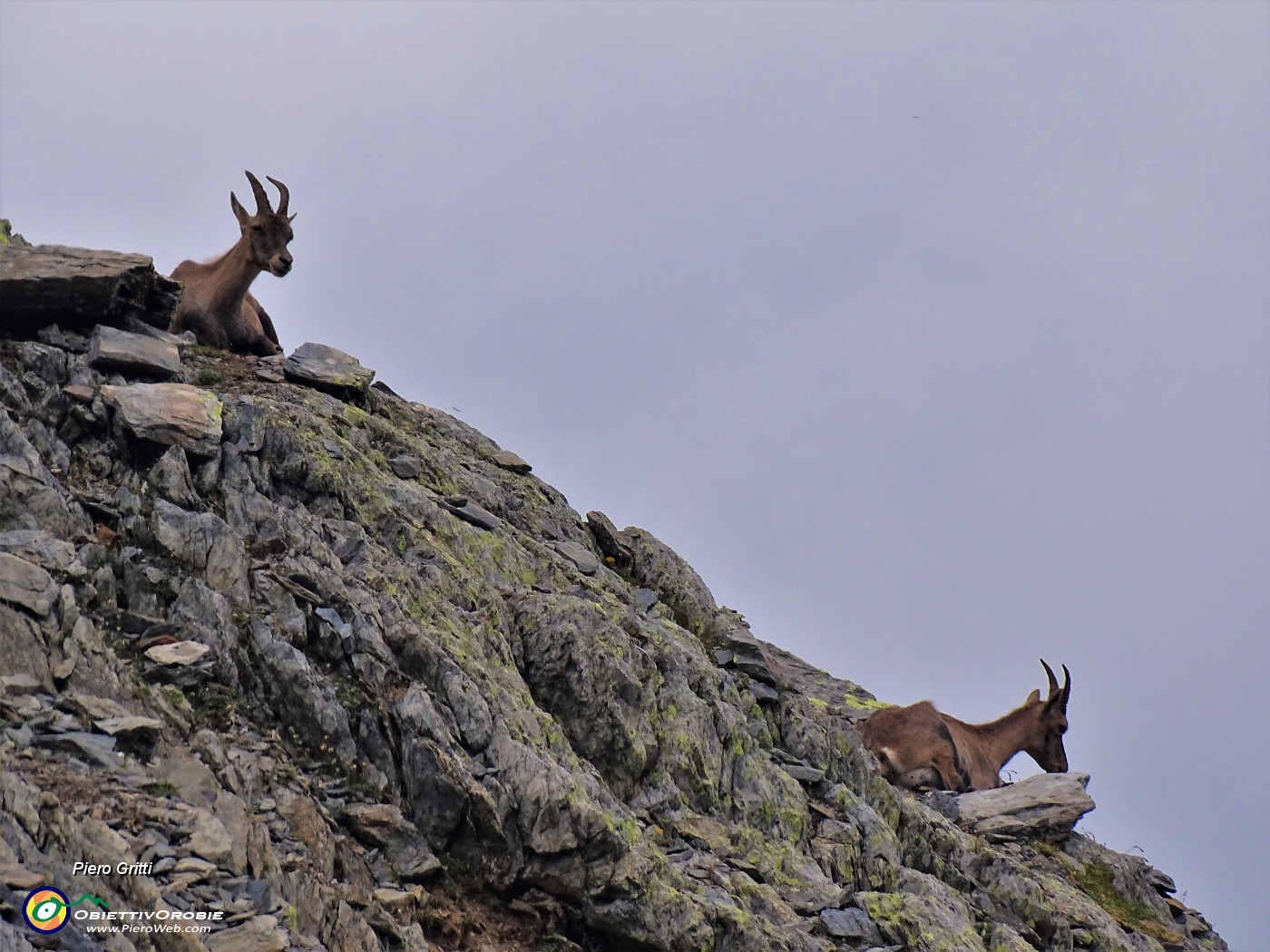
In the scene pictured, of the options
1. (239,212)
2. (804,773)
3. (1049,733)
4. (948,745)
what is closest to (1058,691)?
(1049,733)

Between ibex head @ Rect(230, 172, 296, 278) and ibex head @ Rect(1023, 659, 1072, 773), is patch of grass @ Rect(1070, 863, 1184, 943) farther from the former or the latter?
ibex head @ Rect(230, 172, 296, 278)

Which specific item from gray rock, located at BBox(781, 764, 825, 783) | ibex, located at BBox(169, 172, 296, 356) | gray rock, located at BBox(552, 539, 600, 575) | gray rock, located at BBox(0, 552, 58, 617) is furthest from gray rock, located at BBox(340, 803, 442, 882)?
ibex, located at BBox(169, 172, 296, 356)

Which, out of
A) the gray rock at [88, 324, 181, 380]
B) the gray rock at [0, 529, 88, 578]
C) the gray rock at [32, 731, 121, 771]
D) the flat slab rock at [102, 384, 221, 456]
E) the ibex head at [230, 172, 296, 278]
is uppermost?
the ibex head at [230, 172, 296, 278]

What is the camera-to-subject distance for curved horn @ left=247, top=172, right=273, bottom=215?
1808 centimetres

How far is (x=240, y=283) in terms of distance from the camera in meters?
17.6

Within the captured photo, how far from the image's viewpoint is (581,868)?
10.2m

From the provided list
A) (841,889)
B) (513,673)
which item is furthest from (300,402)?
(841,889)

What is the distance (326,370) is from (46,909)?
9.80 m

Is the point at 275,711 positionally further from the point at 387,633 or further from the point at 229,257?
the point at 229,257

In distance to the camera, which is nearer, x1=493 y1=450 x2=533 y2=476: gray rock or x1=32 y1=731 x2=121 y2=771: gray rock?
x1=32 y1=731 x2=121 y2=771: gray rock

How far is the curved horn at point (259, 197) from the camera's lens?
18.1 metres

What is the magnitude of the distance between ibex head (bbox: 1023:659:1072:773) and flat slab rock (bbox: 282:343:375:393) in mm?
14340

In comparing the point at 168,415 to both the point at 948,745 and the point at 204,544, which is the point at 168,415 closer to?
the point at 204,544

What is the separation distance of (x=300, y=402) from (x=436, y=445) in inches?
92.9
